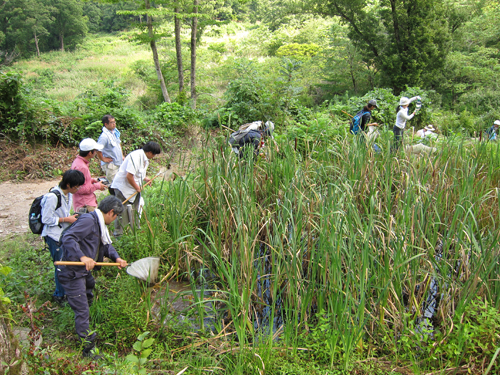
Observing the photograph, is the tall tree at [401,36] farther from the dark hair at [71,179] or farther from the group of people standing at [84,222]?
the dark hair at [71,179]

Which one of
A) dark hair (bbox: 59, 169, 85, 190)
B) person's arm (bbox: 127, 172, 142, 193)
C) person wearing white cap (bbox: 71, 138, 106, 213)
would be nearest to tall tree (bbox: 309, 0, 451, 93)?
person's arm (bbox: 127, 172, 142, 193)

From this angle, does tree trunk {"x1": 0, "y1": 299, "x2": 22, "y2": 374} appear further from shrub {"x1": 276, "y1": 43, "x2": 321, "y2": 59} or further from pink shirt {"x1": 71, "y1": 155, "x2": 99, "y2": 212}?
shrub {"x1": 276, "y1": 43, "x2": 321, "y2": 59}

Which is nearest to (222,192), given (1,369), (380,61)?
(1,369)

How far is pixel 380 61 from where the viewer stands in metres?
12.7

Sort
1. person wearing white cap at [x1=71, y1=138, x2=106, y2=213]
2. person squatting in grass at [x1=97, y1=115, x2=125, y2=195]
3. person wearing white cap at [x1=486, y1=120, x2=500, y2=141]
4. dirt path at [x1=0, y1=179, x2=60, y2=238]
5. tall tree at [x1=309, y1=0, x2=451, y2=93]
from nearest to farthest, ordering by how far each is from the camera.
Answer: person wearing white cap at [x1=71, y1=138, x2=106, y2=213] < person squatting in grass at [x1=97, y1=115, x2=125, y2=195] < dirt path at [x1=0, y1=179, x2=60, y2=238] < person wearing white cap at [x1=486, y1=120, x2=500, y2=141] < tall tree at [x1=309, y1=0, x2=451, y2=93]

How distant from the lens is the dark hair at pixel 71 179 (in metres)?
3.06

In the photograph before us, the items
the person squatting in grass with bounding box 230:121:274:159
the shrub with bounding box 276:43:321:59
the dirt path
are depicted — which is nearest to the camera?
the person squatting in grass with bounding box 230:121:274:159

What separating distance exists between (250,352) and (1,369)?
142 centimetres

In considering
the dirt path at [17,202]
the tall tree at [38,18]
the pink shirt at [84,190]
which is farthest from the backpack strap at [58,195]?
the tall tree at [38,18]

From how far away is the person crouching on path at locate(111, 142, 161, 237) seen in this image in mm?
3883

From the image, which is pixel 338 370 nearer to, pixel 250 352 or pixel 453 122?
pixel 250 352

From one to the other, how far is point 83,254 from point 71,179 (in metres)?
0.73

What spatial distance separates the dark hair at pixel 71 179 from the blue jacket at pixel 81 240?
0.49 meters

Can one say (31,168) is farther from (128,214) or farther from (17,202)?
(128,214)
